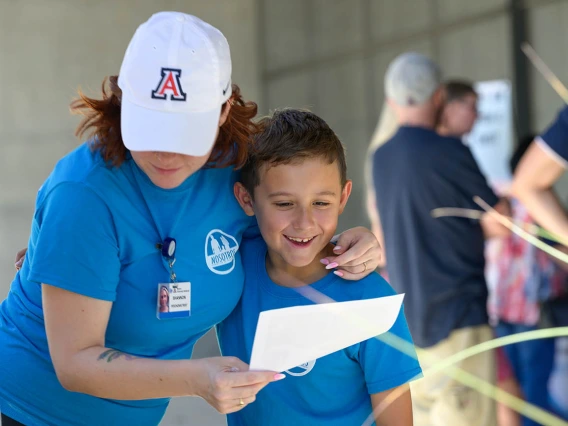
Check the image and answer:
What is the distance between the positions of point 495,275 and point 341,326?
2588 millimetres

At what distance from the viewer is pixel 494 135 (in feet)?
13.5

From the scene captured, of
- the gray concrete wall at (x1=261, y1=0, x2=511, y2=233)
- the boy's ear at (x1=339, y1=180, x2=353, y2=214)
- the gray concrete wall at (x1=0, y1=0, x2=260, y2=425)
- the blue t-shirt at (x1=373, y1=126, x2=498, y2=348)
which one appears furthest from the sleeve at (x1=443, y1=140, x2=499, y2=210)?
the gray concrete wall at (x1=0, y1=0, x2=260, y2=425)

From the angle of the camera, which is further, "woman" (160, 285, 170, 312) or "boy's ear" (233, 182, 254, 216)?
"boy's ear" (233, 182, 254, 216)

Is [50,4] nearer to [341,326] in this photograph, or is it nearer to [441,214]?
[441,214]

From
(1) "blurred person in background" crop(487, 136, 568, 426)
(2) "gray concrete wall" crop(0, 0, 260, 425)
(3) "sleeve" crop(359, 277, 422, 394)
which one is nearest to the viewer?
(3) "sleeve" crop(359, 277, 422, 394)

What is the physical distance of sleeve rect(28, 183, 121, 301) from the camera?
1.51m

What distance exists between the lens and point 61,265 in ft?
4.96

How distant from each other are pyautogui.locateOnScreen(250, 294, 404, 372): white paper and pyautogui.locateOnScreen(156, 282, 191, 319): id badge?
0.29 m

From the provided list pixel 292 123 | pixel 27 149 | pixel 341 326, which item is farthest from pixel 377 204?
pixel 27 149

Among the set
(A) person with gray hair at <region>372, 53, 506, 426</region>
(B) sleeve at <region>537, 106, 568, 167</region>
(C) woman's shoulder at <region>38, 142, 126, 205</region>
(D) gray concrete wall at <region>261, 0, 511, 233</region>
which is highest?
(D) gray concrete wall at <region>261, 0, 511, 233</region>

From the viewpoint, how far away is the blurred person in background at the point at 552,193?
10.8ft

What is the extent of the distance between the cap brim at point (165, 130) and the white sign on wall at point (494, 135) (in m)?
2.69

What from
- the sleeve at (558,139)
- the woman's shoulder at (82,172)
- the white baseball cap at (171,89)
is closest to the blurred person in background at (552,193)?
the sleeve at (558,139)

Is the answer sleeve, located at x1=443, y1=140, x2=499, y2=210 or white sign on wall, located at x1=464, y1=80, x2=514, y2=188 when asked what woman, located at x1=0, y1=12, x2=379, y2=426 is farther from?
white sign on wall, located at x1=464, y1=80, x2=514, y2=188
